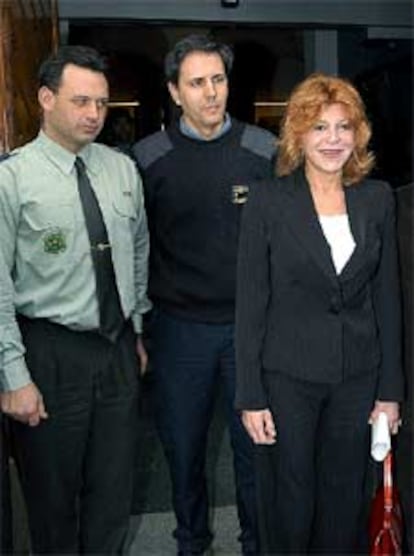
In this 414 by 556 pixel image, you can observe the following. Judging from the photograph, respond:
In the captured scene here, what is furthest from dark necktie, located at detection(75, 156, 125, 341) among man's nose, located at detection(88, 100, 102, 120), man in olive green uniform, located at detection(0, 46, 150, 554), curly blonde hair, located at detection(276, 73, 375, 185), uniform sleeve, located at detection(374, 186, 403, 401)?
uniform sleeve, located at detection(374, 186, 403, 401)

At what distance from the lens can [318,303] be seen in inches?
84.6

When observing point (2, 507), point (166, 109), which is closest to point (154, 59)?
point (166, 109)

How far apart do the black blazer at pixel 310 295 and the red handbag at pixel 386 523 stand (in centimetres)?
24

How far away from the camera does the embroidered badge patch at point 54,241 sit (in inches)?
88.8

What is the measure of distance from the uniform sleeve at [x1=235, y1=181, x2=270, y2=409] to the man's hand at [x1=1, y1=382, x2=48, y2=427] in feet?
1.84

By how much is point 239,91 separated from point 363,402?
4.75 meters

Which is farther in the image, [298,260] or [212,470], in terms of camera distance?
[212,470]

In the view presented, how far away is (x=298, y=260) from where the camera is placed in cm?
213

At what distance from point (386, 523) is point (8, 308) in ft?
3.91

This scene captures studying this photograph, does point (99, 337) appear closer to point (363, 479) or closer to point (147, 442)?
point (363, 479)

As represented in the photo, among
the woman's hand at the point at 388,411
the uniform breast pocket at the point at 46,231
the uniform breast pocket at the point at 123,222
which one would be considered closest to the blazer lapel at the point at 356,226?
the woman's hand at the point at 388,411

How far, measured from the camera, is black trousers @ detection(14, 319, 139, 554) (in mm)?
2324

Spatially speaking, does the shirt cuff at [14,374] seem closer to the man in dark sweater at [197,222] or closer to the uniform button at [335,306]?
the man in dark sweater at [197,222]

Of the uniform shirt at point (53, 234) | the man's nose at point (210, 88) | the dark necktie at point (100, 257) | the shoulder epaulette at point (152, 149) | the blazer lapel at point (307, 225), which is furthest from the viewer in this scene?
the shoulder epaulette at point (152, 149)
